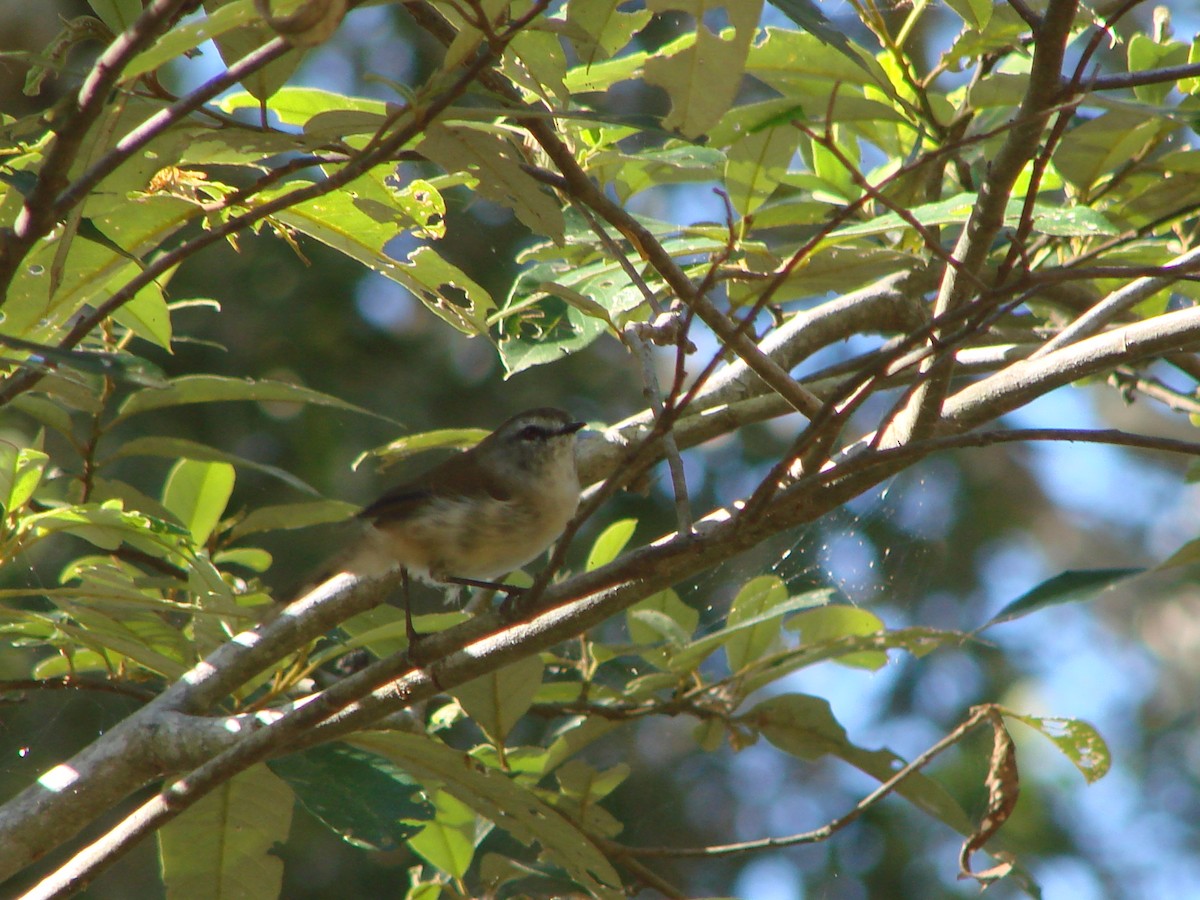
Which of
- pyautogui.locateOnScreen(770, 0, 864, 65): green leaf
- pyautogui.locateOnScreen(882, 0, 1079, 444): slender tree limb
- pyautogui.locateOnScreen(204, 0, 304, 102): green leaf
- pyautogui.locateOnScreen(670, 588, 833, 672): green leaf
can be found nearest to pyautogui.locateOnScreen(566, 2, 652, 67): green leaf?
pyautogui.locateOnScreen(770, 0, 864, 65): green leaf

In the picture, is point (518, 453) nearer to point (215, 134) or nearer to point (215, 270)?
point (215, 134)

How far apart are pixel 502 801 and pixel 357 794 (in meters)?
0.24

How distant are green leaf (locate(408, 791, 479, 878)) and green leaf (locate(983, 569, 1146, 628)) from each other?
1.11 meters

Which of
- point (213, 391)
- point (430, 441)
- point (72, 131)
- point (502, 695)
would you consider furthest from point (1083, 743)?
point (72, 131)

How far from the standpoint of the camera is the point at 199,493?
8.09 ft

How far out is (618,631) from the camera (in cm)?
403

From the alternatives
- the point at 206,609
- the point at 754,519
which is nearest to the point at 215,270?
the point at 206,609

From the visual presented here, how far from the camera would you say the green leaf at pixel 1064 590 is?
1.82 metres

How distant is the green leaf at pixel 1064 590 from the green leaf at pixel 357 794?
38.9 inches

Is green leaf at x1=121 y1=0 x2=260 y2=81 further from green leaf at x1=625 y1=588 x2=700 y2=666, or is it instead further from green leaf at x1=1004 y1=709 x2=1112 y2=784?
green leaf at x1=1004 y1=709 x2=1112 y2=784

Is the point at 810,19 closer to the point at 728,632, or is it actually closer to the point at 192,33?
the point at 192,33

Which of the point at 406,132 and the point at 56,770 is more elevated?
the point at 406,132

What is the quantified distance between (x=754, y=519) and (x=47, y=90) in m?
3.58

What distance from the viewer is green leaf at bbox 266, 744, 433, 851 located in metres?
1.82
